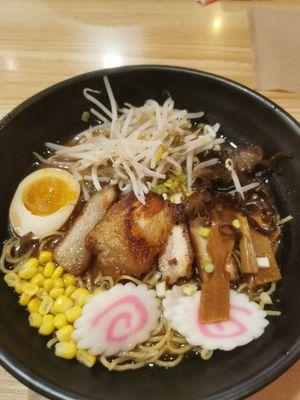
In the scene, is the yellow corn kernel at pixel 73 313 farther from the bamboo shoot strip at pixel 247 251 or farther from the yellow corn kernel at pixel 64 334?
the bamboo shoot strip at pixel 247 251

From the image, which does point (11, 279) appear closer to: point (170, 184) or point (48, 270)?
point (48, 270)

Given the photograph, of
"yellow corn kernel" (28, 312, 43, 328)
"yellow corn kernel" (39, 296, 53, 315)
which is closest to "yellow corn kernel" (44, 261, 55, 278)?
"yellow corn kernel" (39, 296, 53, 315)

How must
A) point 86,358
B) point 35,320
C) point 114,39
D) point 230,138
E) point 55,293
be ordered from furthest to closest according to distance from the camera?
point 114,39 → point 230,138 → point 55,293 → point 35,320 → point 86,358

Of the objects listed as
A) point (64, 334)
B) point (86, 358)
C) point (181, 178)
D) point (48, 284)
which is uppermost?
point (181, 178)

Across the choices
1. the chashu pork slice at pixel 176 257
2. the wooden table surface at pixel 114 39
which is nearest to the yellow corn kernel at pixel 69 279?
the chashu pork slice at pixel 176 257

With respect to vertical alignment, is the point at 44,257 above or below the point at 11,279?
above

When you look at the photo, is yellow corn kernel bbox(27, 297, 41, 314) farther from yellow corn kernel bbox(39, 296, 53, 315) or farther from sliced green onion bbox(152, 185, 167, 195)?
sliced green onion bbox(152, 185, 167, 195)

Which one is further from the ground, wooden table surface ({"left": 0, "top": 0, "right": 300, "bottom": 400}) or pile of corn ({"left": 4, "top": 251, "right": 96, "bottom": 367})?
wooden table surface ({"left": 0, "top": 0, "right": 300, "bottom": 400})

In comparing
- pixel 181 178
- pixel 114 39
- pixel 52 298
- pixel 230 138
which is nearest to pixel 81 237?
pixel 52 298
